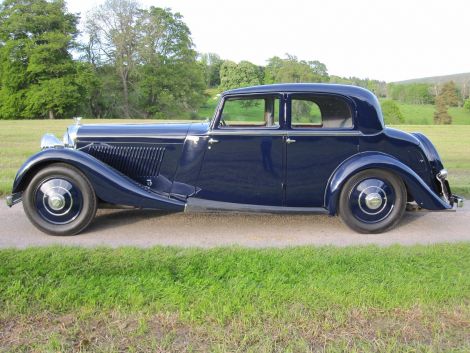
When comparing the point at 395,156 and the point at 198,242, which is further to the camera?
the point at 395,156

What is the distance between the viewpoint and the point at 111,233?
5004mm

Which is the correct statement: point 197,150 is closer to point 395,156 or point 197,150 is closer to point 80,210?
point 80,210

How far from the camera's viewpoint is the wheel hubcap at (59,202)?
4898 millimetres

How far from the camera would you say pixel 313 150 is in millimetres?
5062

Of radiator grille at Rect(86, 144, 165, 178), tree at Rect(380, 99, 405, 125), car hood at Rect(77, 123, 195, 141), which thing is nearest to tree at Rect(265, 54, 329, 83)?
car hood at Rect(77, 123, 195, 141)

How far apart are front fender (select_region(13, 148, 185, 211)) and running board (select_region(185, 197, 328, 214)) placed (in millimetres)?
185

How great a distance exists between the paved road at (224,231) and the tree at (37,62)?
1666 inches

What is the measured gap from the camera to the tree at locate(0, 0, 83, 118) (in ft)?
146

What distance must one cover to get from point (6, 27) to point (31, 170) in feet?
163

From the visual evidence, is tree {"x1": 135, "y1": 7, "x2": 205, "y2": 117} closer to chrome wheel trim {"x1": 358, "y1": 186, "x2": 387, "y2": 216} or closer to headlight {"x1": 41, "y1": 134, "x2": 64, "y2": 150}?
headlight {"x1": 41, "y1": 134, "x2": 64, "y2": 150}

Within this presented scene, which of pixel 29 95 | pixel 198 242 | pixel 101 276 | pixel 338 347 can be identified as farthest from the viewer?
pixel 29 95

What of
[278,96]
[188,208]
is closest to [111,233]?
[188,208]

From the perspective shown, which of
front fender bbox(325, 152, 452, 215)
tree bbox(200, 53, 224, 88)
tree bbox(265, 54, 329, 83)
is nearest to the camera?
front fender bbox(325, 152, 452, 215)

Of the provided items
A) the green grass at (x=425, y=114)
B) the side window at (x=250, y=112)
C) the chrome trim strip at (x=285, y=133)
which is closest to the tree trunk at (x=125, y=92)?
the green grass at (x=425, y=114)
